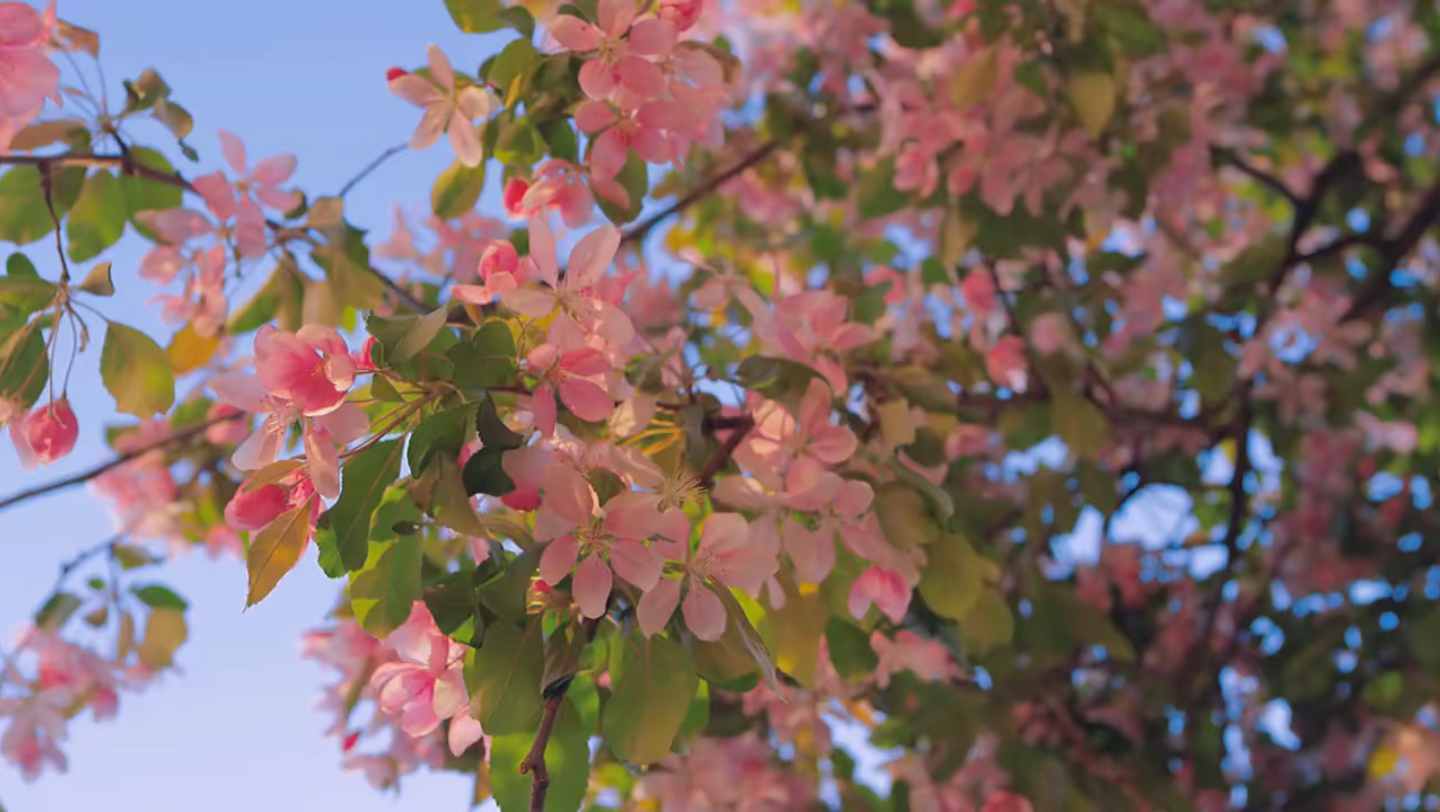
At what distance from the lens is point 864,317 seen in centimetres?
141

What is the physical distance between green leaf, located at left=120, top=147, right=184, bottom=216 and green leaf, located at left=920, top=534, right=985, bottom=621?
3.06 ft

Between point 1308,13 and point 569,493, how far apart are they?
10.0ft

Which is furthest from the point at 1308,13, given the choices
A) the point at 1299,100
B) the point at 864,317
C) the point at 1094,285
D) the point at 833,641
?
the point at 833,641

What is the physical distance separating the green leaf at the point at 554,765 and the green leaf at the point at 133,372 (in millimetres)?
503

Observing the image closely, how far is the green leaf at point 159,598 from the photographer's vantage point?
1638 mm

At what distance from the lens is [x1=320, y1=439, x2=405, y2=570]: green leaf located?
0.83 m

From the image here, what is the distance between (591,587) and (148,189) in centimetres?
82

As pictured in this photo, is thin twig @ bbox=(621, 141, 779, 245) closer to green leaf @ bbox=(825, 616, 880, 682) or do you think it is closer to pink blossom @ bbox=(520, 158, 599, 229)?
pink blossom @ bbox=(520, 158, 599, 229)

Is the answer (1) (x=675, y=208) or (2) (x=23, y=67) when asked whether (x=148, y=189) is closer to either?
(2) (x=23, y=67)

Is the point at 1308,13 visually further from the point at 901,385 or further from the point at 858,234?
the point at 901,385

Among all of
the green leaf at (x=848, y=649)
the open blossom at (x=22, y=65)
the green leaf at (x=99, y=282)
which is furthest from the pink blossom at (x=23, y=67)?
the green leaf at (x=848, y=649)

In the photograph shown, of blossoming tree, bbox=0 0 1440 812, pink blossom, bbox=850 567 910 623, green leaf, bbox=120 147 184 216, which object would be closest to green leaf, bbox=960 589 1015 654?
blossoming tree, bbox=0 0 1440 812

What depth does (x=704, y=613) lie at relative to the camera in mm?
864

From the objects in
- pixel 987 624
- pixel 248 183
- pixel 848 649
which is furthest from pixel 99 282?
pixel 987 624
